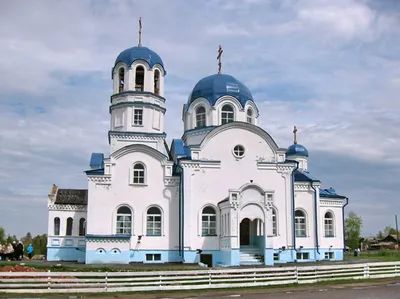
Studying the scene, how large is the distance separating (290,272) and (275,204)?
1066 cm

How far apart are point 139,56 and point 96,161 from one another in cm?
726

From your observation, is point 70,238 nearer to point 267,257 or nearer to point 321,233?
point 267,257

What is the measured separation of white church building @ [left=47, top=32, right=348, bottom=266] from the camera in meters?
26.3

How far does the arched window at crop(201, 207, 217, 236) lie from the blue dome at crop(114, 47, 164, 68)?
385 inches

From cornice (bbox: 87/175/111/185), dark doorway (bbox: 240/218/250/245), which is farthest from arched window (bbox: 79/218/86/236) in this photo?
dark doorway (bbox: 240/218/250/245)

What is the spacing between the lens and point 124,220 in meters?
27.2

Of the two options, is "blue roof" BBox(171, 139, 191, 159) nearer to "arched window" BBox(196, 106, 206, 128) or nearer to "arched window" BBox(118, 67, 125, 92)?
"arched window" BBox(196, 106, 206, 128)

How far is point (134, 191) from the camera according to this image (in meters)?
27.4

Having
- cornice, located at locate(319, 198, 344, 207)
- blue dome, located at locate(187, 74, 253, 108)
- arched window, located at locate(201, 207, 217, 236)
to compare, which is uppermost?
blue dome, located at locate(187, 74, 253, 108)

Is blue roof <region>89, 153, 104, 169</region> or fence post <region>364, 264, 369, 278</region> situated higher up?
blue roof <region>89, 153, 104, 169</region>

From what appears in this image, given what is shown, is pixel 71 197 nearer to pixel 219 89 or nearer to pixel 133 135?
pixel 133 135

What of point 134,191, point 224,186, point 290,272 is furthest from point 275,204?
point 290,272

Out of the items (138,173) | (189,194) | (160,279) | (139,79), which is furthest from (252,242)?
(160,279)

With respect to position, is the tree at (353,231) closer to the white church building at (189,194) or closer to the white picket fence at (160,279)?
the white church building at (189,194)
